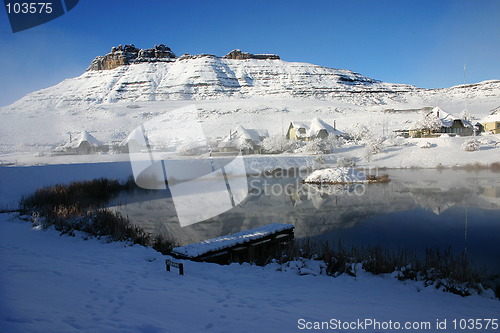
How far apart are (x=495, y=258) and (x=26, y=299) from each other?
928cm

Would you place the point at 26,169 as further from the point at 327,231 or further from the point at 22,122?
the point at 22,122

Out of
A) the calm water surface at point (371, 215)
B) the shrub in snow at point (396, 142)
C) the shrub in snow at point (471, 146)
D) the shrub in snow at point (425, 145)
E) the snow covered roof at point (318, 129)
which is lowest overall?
the calm water surface at point (371, 215)

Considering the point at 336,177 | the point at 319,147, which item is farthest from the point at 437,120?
the point at 336,177

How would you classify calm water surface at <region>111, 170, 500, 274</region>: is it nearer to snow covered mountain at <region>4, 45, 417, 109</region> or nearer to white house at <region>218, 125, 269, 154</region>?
white house at <region>218, 125, 269, 154</region>

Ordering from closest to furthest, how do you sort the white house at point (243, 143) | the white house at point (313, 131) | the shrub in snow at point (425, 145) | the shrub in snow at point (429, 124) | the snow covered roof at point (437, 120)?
the shrub in snow at point (425, 145) → the shrub in snow at point (429, 124) → the snow covered roof at point (437, 120) → the white house at point (243, 143) → the white house at point (313, 131)

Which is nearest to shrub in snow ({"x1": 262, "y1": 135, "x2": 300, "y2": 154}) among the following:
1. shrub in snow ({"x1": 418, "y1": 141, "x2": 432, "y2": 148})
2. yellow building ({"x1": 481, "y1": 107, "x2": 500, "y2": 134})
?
shrub in snow ({"x1": 418, "y1": 141, "x2": 432, "y2": 148})

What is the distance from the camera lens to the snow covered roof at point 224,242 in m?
7.36

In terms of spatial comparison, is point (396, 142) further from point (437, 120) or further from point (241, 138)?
point (241, 138)

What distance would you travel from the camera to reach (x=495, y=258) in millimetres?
7301

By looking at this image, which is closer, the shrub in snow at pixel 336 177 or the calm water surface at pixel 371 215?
the calm water surface at pixel 371 215

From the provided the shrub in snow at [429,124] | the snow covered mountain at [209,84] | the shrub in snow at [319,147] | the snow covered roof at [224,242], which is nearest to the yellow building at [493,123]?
the shrub in snow at [429,124]

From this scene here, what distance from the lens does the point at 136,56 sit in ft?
509

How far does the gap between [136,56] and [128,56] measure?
3988mm

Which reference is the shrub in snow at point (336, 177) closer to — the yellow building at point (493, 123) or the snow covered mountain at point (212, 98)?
the snow covered mountain at point (212, 98)
